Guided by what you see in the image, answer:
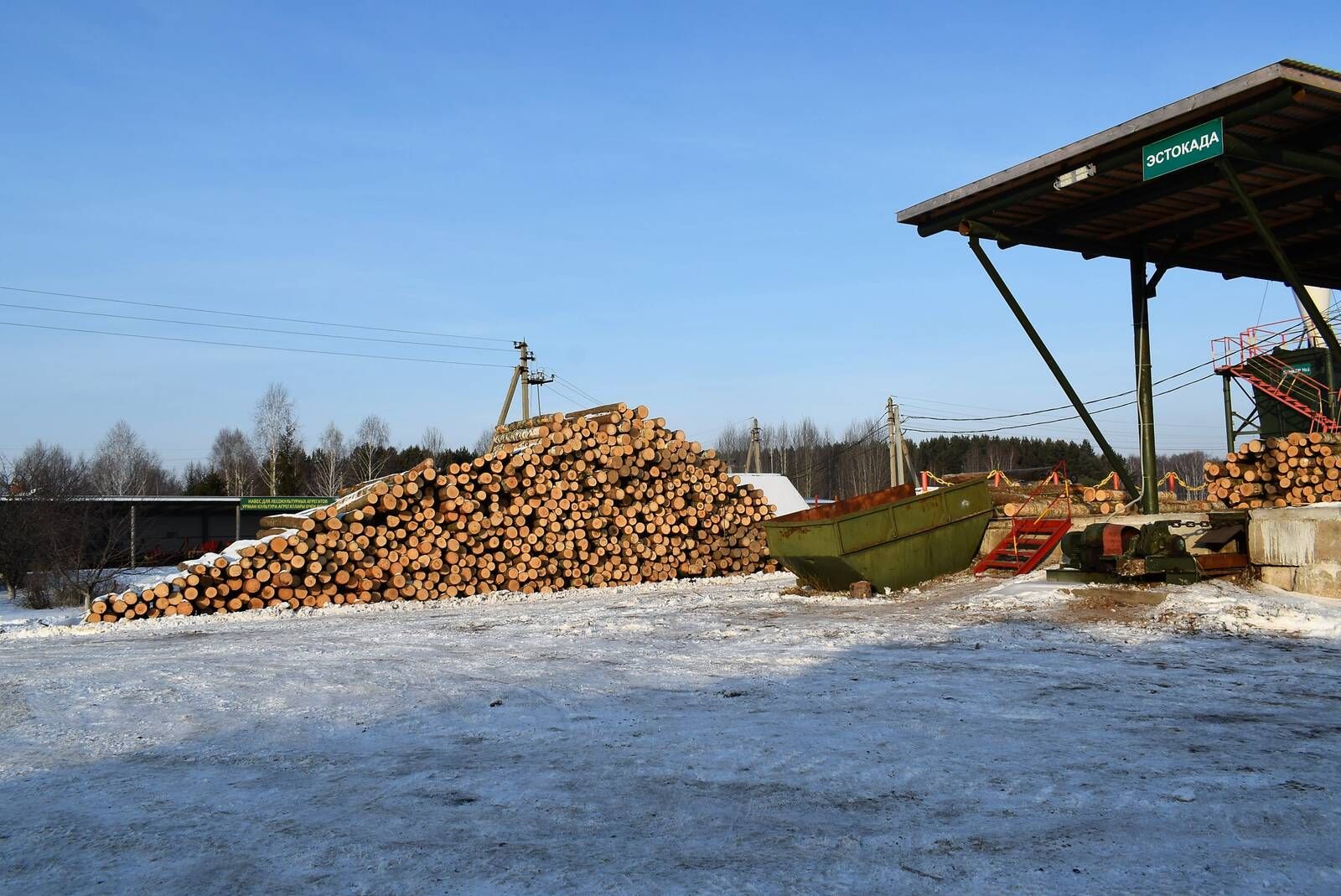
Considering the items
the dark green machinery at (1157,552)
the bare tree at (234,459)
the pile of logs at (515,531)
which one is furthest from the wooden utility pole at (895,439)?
the bare tree at (234,459)

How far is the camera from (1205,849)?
3928 mm

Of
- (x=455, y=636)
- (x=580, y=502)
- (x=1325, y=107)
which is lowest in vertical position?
(x=455, y=636)

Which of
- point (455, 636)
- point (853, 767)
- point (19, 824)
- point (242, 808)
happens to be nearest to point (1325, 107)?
point (853, 767)

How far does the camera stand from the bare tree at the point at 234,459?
68450 millimetres

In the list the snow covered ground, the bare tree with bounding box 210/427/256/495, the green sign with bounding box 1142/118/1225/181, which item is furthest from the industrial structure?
the bare tree with bounding box 210/427/256/495

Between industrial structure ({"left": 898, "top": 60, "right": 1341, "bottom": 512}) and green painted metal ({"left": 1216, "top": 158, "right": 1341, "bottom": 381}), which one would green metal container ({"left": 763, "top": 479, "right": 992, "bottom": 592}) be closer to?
industrial structure ({"left": 898, "top": 60, "right": 1341, "bottom": 512})

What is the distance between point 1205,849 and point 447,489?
14.1 meters

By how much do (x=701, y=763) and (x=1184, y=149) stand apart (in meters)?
9.72

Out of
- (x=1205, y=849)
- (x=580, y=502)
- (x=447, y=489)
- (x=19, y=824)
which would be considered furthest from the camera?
(x=580, y=502)

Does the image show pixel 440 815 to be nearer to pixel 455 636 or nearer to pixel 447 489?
pixel 455 636

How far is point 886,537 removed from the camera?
1400 centimetres

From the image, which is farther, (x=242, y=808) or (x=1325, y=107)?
(x=1325, y=107)

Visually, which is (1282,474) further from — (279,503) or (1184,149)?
(279,503)

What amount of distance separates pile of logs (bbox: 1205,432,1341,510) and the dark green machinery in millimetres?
4694
